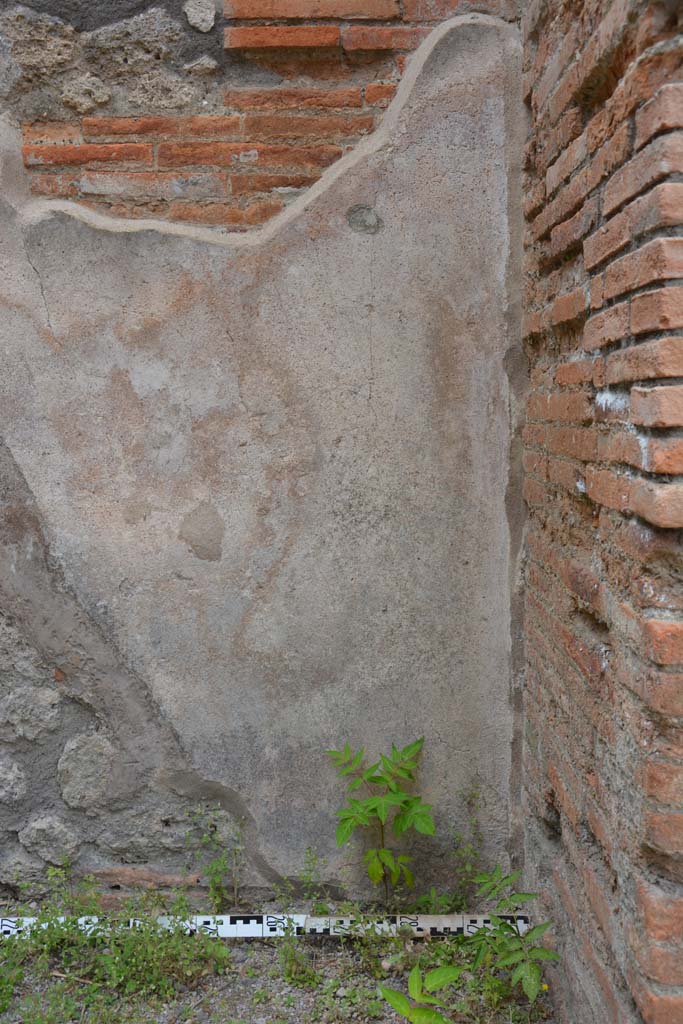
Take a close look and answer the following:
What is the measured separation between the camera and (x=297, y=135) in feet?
8.45

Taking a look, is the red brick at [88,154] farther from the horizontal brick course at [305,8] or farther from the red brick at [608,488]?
the red brick at [608,488]

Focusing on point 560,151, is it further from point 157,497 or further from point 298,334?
point 157,497

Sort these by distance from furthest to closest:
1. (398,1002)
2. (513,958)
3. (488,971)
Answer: (488,971)
(513,958)
(398,1002)

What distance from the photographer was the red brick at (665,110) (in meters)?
1.46

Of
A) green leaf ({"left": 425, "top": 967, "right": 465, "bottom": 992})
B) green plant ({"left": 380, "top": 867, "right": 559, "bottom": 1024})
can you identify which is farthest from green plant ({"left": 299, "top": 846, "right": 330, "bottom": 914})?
green leaf ({"left": 425, "top": 967, "right": 465, "bottom": 992})

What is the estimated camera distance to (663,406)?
148 cm

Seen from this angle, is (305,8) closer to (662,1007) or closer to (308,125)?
(308,125)

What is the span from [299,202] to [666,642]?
178cm

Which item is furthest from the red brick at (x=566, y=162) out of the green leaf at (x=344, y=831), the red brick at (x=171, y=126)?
the green leaf at (x=344, y=831)

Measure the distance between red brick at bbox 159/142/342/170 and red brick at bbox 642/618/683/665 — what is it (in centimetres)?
178

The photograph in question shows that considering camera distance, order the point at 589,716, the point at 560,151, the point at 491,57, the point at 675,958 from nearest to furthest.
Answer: the point at 675,958, the point at 589,716, the point at 560,151, the point at 491,57

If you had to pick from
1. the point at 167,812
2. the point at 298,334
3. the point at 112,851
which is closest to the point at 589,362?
the point at 298,334

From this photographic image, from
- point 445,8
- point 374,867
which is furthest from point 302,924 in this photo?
point 445,8

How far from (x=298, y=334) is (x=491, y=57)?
102 cm
